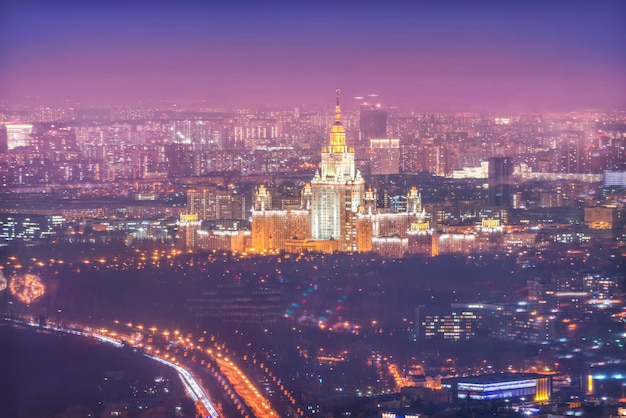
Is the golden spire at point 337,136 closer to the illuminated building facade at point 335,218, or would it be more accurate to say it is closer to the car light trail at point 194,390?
the illuminated building facade at point 335,218

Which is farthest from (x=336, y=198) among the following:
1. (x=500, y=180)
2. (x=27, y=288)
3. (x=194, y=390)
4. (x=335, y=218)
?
(x=194, y=390)

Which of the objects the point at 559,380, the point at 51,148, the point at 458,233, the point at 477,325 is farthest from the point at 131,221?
the point at 559,380

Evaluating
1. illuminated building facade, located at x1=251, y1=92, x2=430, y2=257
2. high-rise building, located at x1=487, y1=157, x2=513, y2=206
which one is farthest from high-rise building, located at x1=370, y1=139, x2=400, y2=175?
high-rise building, located at x1=487, y1=157, x2=513, y2=206

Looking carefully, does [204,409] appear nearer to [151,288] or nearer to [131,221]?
[151,288]

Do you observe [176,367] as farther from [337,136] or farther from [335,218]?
[335,218]

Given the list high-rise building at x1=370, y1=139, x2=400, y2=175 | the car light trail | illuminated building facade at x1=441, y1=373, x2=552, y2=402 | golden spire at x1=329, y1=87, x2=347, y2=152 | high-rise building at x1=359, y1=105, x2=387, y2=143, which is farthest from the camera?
high-rise building at x1=370, y1=139, x2=400, y2=175

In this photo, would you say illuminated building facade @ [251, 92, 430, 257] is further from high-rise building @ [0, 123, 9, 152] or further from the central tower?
high-rise building @ [0, 123, 9, 152]
